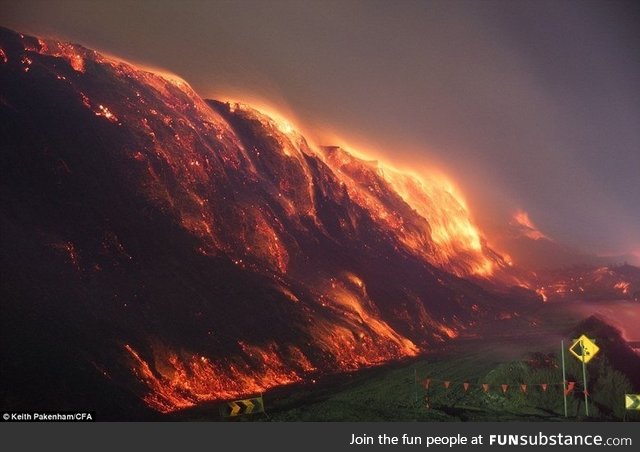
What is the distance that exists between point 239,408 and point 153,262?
23.5 meters

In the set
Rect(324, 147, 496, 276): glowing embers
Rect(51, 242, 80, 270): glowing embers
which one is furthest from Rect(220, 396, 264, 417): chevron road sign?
Rect(324, 147, 496, 276): glowing embers

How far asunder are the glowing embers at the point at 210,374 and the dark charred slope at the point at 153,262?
0.13 meters

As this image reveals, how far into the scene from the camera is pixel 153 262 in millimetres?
41281

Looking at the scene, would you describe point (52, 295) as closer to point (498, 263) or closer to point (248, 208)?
point (248, 208)

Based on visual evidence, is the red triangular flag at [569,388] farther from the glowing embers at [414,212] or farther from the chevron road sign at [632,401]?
the glowing embers at [414,212]

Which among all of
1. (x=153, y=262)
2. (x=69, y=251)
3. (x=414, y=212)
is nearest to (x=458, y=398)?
(x=153, y=262)

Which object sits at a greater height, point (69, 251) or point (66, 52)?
point (66, 52)

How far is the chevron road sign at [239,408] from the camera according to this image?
832 inches

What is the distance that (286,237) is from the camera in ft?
204

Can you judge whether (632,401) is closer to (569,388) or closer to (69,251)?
(569,388)

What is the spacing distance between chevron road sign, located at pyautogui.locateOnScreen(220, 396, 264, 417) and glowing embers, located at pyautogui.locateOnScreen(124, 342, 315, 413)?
6.54 metres

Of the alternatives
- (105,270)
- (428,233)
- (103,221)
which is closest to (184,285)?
(105,270)

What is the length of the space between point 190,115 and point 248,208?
17.7 metres

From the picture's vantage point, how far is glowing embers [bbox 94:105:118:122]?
49.1 m
